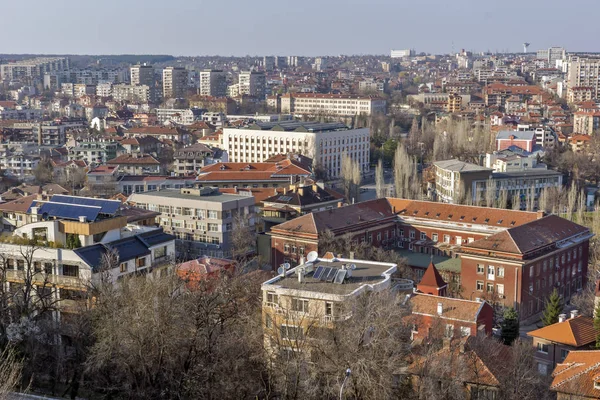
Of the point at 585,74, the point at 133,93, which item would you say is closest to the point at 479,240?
the point at 585,74

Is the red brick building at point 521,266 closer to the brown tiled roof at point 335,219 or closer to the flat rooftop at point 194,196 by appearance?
the brown tiled roof at point 335,219

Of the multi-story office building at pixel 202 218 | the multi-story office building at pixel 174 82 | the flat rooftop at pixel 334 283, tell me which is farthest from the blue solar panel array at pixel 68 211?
the multi-story office building at pixel 174 82

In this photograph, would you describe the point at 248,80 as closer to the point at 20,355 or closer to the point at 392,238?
the point at 392,238

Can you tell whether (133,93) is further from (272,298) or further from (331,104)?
(272,298)

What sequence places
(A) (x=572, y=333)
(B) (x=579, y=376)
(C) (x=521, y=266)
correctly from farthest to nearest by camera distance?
(C) (x=521, y=266) → (A) (x=572, y=333) → (B) (x=579, y=376)

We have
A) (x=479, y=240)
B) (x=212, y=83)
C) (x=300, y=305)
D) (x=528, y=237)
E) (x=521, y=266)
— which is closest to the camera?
(x=300, y=305)

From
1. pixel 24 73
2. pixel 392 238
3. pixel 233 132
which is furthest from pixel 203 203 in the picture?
pixel 24 73
